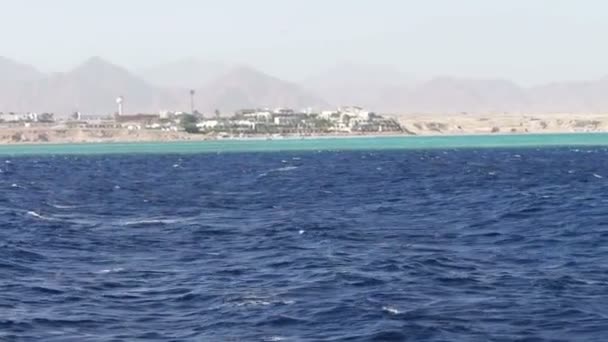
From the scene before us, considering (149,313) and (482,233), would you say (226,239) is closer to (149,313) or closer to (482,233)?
(482,233)

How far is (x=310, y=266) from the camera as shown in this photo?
38594 millimetres

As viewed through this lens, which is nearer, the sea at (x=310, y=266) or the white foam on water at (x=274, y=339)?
the white foam on water at (x=274, y=339)

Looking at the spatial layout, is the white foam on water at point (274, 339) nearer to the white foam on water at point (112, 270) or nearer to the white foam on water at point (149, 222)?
the white foam on water at point (112, 270)

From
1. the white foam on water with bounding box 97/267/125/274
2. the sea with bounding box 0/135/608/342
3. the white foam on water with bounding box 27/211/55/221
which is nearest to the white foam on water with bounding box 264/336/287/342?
the sea with bounding box 0/135/608/342

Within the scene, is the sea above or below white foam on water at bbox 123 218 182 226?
above

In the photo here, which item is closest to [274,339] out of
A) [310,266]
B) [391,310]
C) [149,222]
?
[391,310]

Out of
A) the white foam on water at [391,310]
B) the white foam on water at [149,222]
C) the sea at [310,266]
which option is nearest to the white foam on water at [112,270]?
the sea at [310,266]

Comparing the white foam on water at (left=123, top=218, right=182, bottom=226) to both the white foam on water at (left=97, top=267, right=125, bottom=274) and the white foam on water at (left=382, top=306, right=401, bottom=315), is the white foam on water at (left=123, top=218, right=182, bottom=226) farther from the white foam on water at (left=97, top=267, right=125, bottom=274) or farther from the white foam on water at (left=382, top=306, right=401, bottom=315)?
the white foam on water at (left=382, top=306, right=401, bottom=315)

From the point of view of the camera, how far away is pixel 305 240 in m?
46.6

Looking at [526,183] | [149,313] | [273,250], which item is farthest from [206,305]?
[526,183]

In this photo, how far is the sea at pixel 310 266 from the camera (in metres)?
28.9

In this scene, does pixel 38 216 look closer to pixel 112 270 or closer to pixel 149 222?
pixel 149 222

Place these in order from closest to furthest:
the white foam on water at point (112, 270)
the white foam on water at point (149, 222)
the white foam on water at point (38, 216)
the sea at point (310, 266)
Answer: the sea at point (310, 266) < the white foam on water at point (112, 270) < the white foam on water at point (149, 222) < the white foam on water at point (38, 216)

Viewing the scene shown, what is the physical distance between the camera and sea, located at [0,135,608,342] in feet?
94.9
